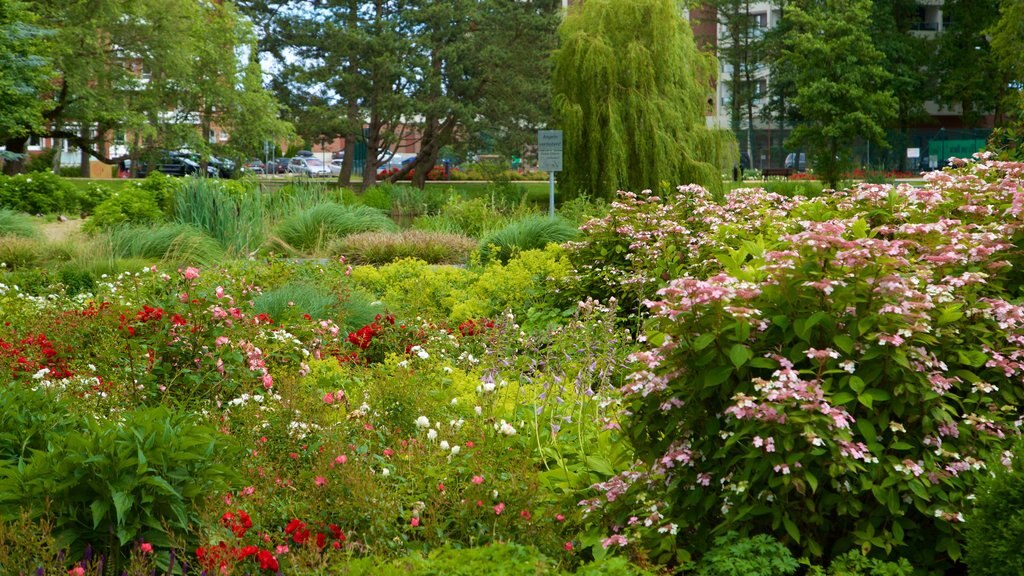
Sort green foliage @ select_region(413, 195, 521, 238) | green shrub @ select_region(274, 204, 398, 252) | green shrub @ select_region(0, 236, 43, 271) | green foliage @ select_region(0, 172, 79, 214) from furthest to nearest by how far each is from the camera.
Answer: green foliage @ select_region(0, 172, 79, 214), green foliage @ select_region(413, 195, 521, 238), green shrub @ select_region(274, 204, 398, 252), green shrub @ select_region(0, 236, 43, 271)

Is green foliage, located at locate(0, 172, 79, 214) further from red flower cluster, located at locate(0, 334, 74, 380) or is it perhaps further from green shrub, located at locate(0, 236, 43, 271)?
red flower cluster, located at locate(0, 334, 74, 380)

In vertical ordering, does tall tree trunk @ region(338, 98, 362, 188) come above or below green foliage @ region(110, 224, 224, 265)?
above

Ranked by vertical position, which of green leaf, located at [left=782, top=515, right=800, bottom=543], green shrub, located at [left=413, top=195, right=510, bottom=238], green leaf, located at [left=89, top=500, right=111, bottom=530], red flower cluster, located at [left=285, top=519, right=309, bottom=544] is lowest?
green leaf, located at [left=782, top=515, right=800, bottom=543]

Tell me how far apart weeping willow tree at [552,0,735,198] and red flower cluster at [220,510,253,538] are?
1730 cm

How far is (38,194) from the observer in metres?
20.6

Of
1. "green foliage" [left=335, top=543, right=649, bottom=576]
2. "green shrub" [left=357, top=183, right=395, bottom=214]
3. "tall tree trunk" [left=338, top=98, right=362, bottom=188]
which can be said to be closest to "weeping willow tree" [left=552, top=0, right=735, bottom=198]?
"green shrub" [left=357, top=183, right=395, bottom=214]

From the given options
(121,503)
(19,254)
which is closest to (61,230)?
(19,254)

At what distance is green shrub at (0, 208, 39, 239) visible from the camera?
46.6 feet

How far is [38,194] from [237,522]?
19.5 meters

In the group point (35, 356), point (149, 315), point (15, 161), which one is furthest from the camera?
point (15, 161)

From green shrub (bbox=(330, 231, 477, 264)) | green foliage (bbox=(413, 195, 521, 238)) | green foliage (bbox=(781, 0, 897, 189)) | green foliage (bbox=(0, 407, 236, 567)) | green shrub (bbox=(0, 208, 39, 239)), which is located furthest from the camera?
green foliage (bbox=(781, 0, 897, 189))

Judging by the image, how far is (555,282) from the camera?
351 inches

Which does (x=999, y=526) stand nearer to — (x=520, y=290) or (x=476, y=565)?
(x=476, y=565)

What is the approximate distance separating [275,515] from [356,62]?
2999cm
